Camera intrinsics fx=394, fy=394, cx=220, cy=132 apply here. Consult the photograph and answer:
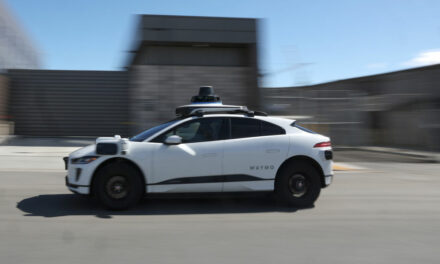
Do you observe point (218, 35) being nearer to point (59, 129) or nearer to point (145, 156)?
point (59, 129)

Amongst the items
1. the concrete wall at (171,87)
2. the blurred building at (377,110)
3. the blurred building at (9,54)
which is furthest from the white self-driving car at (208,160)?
the blurred building at (9,54)

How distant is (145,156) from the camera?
558 cm

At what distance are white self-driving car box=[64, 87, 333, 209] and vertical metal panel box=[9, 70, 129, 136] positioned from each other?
1223 centimetres

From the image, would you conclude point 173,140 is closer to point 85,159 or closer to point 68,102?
point 85,159

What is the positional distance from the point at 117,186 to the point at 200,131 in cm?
144

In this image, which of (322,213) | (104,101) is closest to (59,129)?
(104,101)

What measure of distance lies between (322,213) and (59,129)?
14.8m

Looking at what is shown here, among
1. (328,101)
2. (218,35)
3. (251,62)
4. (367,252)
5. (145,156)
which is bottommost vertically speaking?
(367,252)

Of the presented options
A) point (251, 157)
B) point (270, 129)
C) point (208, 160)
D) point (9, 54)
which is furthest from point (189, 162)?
point (9, 54)

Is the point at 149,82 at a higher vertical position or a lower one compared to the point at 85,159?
higher

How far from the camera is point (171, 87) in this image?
15812 millimetres

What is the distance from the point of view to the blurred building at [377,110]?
16.5m

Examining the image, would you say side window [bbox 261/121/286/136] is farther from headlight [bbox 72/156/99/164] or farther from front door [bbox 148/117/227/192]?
headlight [bbox 72/156/99/164]

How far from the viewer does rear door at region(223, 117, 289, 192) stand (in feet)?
19.0
